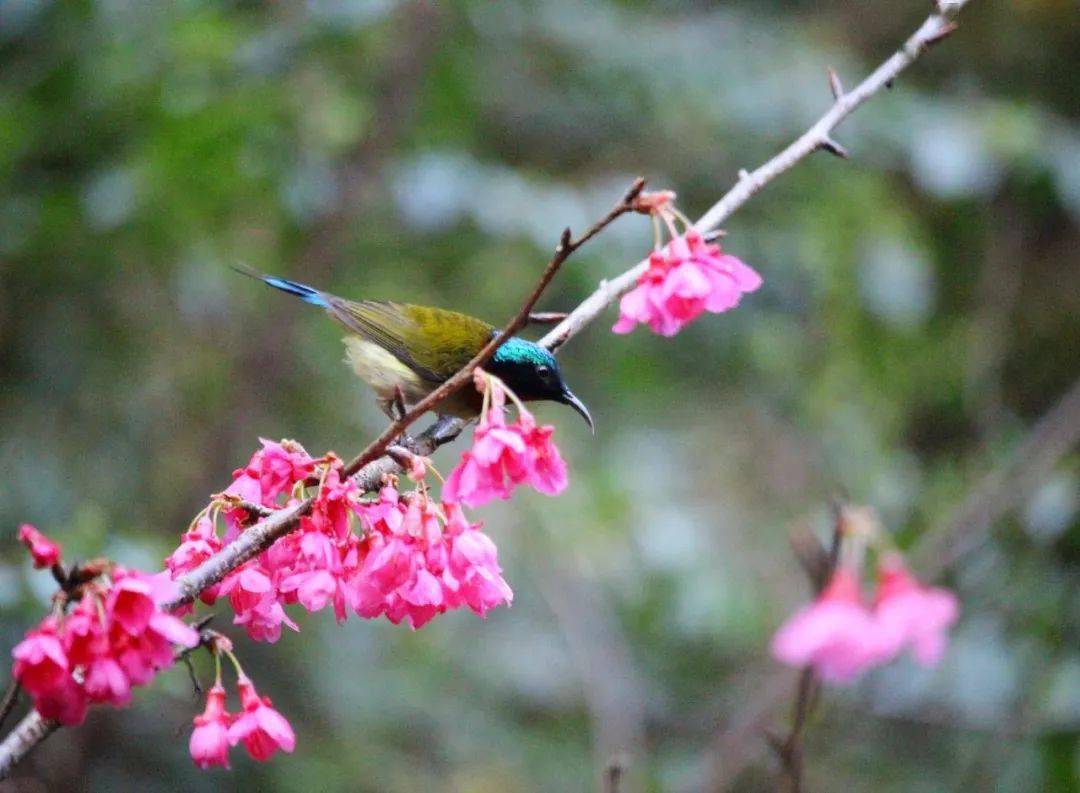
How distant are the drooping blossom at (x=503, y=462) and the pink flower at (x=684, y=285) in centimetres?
26

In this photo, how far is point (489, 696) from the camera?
612 centimetres

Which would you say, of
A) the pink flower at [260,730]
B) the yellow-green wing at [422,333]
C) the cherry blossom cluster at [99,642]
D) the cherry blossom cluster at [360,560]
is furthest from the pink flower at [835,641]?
the yellow-green wing at [422,333]

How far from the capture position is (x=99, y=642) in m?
1.42

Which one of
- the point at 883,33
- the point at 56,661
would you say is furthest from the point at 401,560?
the point at 883,33

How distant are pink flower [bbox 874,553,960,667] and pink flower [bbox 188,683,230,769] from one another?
3.41 ft

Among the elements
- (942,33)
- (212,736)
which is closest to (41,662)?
(212,736)

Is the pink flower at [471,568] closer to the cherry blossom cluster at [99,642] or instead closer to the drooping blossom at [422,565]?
the drooping blossom at [422,565]

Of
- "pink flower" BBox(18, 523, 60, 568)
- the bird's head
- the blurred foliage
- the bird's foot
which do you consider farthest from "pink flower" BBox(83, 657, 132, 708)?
the blurred foliage

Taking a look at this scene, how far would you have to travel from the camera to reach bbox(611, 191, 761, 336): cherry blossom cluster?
6.13 feet

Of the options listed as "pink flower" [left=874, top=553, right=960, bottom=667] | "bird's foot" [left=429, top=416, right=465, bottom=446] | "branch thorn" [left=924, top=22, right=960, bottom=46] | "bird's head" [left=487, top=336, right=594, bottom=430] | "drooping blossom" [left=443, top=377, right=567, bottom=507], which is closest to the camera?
"drooping blossom" [left=443, top=377, right=567, bottom=507]

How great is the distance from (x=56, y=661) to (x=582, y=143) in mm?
4893

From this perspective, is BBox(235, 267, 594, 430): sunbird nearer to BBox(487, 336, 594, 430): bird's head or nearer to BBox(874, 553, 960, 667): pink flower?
BBox(487, 336, 594, 430): bird's head

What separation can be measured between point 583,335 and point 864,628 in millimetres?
4157

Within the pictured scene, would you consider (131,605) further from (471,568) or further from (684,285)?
(684,285)
